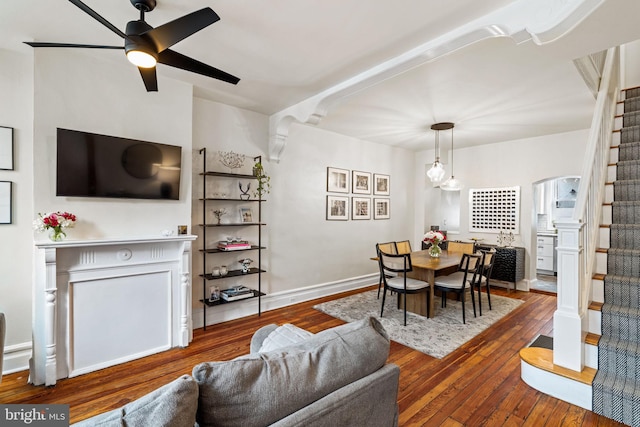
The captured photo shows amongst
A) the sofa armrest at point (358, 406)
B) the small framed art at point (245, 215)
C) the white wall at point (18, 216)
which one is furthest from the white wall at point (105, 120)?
the sofa armrest at point (358, 406)

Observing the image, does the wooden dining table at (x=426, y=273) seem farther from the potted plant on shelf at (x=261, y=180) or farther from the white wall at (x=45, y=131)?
the white wall at (x=45, y=131)

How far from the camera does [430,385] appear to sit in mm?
2480

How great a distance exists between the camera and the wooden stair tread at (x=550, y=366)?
2215mm

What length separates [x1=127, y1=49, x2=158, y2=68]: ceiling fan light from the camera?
1.76 m

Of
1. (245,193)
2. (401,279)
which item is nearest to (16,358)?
(245,193)

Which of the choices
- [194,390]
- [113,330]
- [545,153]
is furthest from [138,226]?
[545,153]

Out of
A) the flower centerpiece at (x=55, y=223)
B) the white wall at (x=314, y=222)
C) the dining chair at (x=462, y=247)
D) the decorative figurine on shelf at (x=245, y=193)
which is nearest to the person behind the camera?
the flower centerpiece at (x=55, y=223)

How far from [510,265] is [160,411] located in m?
5.74

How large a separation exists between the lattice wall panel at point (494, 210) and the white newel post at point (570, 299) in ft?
11.4

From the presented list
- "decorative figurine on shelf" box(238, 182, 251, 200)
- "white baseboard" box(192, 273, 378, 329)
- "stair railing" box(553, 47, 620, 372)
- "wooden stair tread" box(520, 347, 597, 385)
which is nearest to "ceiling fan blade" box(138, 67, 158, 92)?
"decorative figurine on shelf" box(238, 182, 251, 200)

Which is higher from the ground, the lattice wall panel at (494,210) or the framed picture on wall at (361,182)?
the framed picture on wall at (361,182)

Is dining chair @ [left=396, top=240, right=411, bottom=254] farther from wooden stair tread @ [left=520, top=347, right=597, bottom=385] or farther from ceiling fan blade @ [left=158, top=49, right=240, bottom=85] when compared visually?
ceiling fan blade @ [left=158, top=49, right=240, bottom=85]

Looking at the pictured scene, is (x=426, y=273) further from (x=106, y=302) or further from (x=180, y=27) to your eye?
(x=180, y=27)

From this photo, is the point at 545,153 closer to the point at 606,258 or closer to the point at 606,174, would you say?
the point at 606,174
